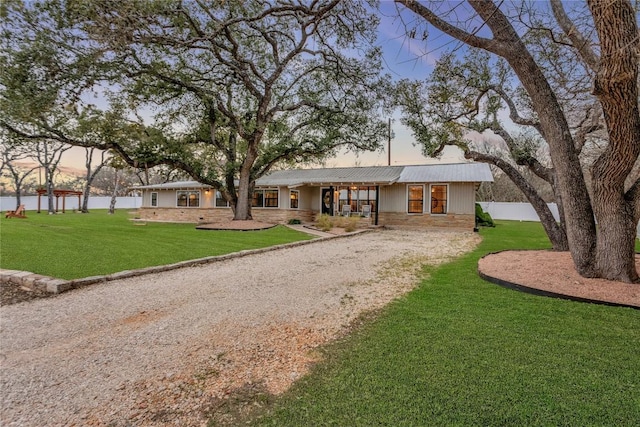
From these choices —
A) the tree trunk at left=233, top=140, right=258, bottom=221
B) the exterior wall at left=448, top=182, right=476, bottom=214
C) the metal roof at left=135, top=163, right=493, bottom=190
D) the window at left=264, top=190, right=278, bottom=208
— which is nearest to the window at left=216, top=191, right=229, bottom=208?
the metal roof at left=135, top=163, right=493, bottom=190

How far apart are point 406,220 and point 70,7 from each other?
14.5 metres

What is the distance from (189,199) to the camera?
20.2m

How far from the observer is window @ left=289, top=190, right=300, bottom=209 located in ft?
57.6

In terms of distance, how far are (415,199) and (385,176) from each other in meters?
1.92

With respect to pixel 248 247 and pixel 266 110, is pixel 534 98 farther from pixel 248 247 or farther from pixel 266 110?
pixel 266 110

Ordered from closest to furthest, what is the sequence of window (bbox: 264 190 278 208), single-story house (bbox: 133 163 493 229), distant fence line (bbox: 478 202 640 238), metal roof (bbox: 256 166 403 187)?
single-story house (bbox: 133 163 493 229), metal roof (bbox: 256 166 403 187), window (bbox: 264 190 278 208), distant fence line (bbox: 478 202 640 238)

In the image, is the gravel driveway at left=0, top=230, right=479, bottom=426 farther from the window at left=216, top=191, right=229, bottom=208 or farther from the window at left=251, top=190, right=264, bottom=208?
the window at left=216, top=191, right=229, bottom=208

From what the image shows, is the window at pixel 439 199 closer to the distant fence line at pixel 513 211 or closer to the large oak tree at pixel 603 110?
the distant fence line at pixel 513 211

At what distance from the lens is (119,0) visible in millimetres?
6949

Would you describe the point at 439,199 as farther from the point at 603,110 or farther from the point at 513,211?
the point at 603,110

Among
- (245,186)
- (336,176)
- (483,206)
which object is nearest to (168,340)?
(245,186)

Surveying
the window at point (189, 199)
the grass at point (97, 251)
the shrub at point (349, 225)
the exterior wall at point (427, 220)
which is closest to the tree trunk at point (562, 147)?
the grass at point (97, 251)

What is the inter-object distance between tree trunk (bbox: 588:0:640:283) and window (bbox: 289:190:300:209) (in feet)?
45.9

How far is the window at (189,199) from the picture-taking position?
19969mm
